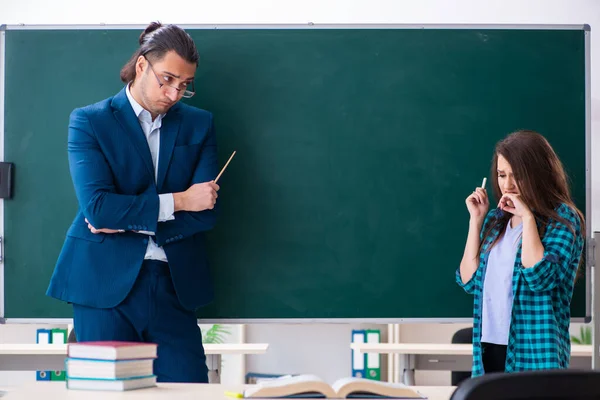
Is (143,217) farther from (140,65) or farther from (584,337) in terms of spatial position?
(584,337)

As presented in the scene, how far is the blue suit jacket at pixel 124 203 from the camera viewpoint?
2.87 meters

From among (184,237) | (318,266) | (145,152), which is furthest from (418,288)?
(145,152)

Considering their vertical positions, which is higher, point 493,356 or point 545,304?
point 545,304

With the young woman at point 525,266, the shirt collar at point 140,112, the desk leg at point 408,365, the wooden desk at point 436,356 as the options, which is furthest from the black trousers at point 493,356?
the desk leg at point 408,365

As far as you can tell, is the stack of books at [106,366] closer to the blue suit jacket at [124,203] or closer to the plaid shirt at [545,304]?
the blue suit jacket at [124,203]

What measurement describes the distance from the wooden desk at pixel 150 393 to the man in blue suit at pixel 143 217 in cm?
77

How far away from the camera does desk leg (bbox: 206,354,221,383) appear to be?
4.50m

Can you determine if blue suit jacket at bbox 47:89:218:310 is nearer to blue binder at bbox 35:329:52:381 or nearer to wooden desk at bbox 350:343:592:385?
wooden desk at bbox 350:343:592:385

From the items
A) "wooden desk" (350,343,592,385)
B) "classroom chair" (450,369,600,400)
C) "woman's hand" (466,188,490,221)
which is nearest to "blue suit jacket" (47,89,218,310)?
"woman's hand" (466,188,490,221)

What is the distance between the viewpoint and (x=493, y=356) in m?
2.92

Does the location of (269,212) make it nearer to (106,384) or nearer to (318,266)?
(318,266)

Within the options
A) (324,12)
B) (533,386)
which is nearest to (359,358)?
(324,12)

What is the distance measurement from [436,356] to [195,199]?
99.4 inches

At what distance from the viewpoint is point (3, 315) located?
11.4 feet
